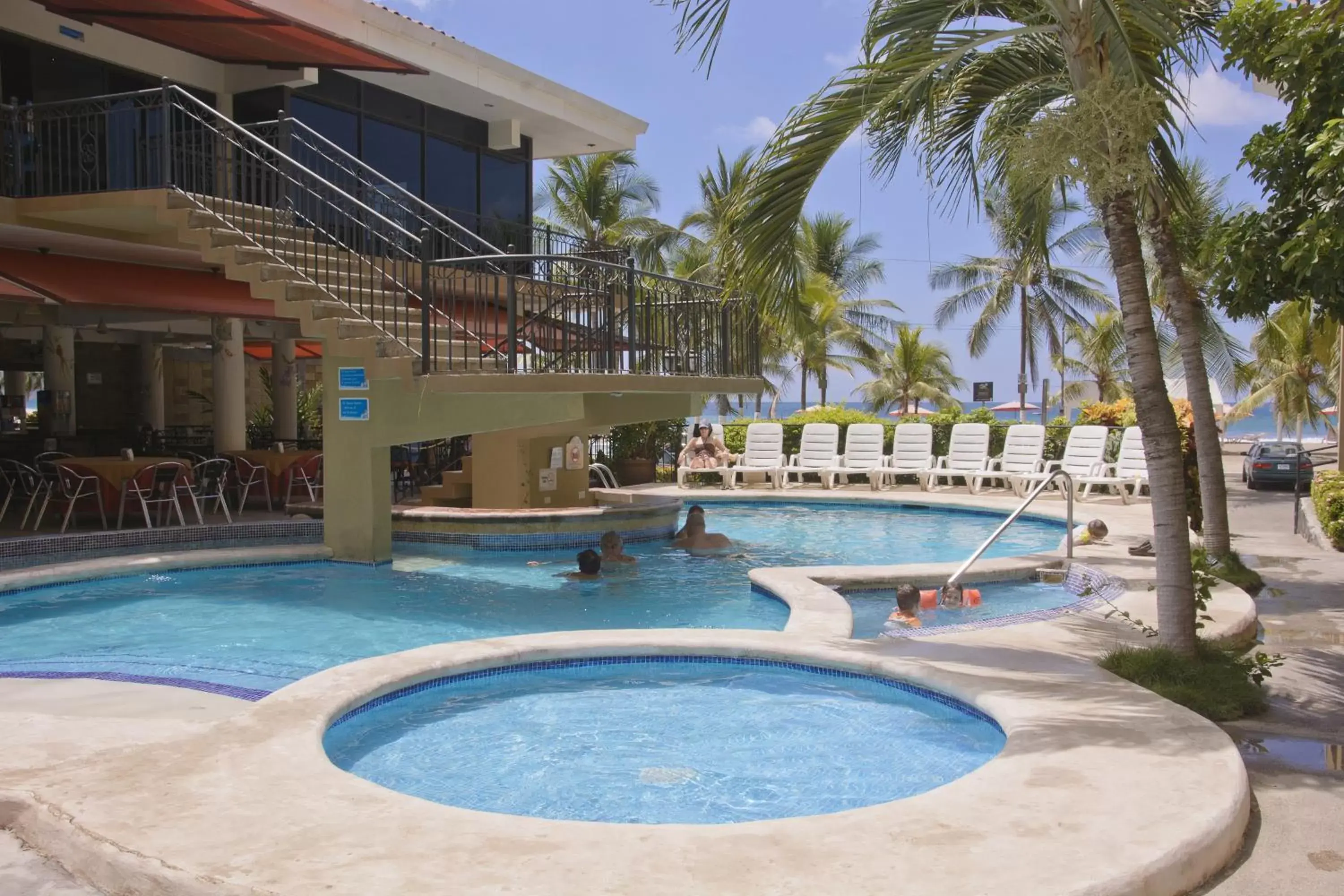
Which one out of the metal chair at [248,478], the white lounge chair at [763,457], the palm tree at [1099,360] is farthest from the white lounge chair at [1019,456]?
the palm tree at [1099,360]

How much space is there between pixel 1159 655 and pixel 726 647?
2.67 metres

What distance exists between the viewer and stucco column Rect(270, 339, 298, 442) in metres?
21.2

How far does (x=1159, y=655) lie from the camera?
6523mm

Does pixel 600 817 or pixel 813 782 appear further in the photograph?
pixel 813 782

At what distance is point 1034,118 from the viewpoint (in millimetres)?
7285

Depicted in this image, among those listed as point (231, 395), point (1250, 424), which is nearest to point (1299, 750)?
point (231, 395)

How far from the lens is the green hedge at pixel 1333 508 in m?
12.7

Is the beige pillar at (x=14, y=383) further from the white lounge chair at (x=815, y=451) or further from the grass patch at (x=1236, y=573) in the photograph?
the grass patch at (x=1236, y=573)

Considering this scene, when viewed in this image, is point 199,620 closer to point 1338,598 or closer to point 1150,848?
point 1150,848

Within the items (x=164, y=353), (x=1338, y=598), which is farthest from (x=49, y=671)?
(x=164, y=353)

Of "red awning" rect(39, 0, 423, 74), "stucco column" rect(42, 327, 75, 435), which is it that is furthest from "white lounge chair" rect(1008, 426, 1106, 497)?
"stucco column" rect(42, 327, 75, 435)

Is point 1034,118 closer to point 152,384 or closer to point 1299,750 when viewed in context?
point 1299,750

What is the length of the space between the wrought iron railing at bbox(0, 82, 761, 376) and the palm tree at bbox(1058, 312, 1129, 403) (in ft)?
85.8

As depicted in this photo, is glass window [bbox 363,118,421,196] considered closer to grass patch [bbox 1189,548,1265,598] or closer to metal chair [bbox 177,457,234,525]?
metal chair [bbox 177,457,234,525]
